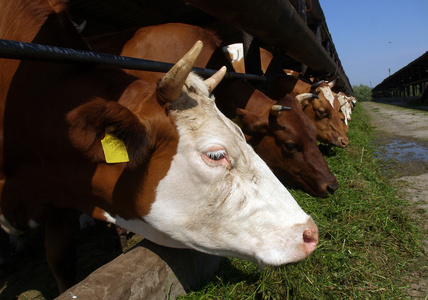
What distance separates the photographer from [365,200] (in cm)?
331

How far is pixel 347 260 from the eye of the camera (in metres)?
2.20

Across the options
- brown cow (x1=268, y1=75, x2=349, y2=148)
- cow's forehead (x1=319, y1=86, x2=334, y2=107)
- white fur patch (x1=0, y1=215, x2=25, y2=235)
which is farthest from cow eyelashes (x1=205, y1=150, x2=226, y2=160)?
cow's forehead (x1=319, y1=86, x2=334, y2=107)

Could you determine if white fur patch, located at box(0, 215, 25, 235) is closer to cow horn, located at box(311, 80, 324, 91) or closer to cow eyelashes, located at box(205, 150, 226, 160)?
cow eyelashes, located at box(205, 150, 226, 160)

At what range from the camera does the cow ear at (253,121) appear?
11.1 feet

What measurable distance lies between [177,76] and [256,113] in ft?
7.29

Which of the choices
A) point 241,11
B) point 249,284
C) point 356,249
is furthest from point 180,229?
point 356,249

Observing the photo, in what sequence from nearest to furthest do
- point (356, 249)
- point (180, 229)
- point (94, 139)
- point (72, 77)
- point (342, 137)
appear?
point (94, 139) → point (180, 229) → point (72, 77) → point (356, 249) → point (342, 137)

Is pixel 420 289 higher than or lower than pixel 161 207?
lower

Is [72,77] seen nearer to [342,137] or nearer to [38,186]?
[38,186]

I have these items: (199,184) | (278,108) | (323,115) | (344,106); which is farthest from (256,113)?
(344,106)

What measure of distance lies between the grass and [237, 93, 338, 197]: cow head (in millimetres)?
174

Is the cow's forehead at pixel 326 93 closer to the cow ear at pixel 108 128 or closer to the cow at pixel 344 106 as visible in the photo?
the cow at pixel 344 106

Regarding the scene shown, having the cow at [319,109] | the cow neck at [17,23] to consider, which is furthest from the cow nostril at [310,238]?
the cow at [319,109]

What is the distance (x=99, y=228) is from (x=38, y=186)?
178 cm
